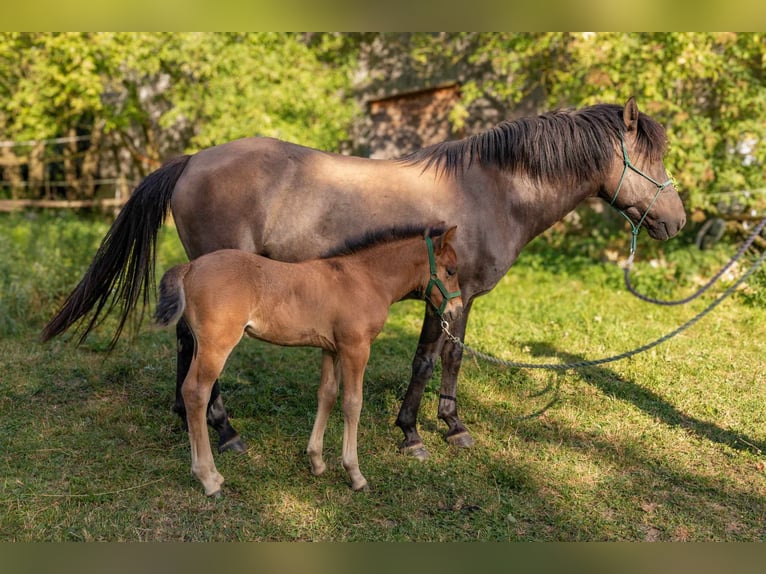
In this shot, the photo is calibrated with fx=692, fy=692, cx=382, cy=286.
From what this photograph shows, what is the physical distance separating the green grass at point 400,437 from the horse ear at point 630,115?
2315 mm

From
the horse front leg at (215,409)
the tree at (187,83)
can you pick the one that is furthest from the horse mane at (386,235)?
the tree at (187,83)

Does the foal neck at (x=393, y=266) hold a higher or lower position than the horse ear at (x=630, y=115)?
lower

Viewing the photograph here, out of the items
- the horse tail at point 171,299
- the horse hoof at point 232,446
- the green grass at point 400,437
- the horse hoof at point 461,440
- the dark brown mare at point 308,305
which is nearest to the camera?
the horse tail at point 171,299

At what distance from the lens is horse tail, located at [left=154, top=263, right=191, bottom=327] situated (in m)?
3.80

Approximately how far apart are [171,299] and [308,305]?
2.59 ft

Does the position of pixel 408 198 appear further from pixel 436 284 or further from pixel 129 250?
pixel 129 250

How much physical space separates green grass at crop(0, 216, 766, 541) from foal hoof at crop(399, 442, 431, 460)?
0.21ft

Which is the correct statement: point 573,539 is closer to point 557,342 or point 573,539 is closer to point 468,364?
point 468,364

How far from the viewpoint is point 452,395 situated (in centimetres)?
529

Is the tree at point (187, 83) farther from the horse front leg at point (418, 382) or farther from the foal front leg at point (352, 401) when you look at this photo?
the foal front leg at point (352, 401)

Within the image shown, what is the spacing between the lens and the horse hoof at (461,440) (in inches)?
202

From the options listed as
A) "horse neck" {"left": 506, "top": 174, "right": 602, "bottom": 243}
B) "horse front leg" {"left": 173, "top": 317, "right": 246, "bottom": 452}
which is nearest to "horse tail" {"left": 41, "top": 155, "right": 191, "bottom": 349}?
"horse front leg" {"left": 173, "top": 317, "right": 246, "bottom": 452}

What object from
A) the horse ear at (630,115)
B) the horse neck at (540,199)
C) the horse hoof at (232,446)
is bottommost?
the horse hoof at (232,446)

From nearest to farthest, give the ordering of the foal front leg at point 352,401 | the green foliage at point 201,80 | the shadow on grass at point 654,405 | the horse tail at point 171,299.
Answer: the horse tail at point 171,299
the foal front leg at point 352,401
the shadow on grass at point 654,405
the green foliage at point 201,80
